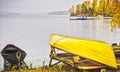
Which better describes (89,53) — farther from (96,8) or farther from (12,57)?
(96,8)

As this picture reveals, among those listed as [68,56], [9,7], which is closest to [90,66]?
[68,56]

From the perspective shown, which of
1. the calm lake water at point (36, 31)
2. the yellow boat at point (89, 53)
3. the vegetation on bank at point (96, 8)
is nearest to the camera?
the yellow boat at point (89, 53)

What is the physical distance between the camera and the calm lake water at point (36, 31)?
7.17 metres

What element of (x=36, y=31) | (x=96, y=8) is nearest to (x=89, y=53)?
(x=36, y=31)

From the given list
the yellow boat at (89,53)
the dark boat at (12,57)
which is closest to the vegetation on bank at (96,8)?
the yellow boat at (89,53)

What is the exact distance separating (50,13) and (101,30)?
121 centimetres

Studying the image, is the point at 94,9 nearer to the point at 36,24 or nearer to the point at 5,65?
the point at 36,24

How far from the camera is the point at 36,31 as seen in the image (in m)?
7.49

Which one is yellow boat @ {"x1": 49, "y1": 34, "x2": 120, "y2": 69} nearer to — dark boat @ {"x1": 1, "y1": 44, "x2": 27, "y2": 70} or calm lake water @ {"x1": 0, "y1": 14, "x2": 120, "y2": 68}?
dark boat @ {"x1": 1, "y1": 44, "x2": 27, "y2": 70}

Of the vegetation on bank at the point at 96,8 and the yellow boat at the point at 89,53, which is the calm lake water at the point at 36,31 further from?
the yellow boat at the point at 89,53

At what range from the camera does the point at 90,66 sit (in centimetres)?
617

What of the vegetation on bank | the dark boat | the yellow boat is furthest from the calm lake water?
the yellow boat

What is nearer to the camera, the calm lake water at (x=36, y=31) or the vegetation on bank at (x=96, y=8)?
the calm lake water at (x=36, y=31)

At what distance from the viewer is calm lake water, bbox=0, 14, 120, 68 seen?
23.5ft
